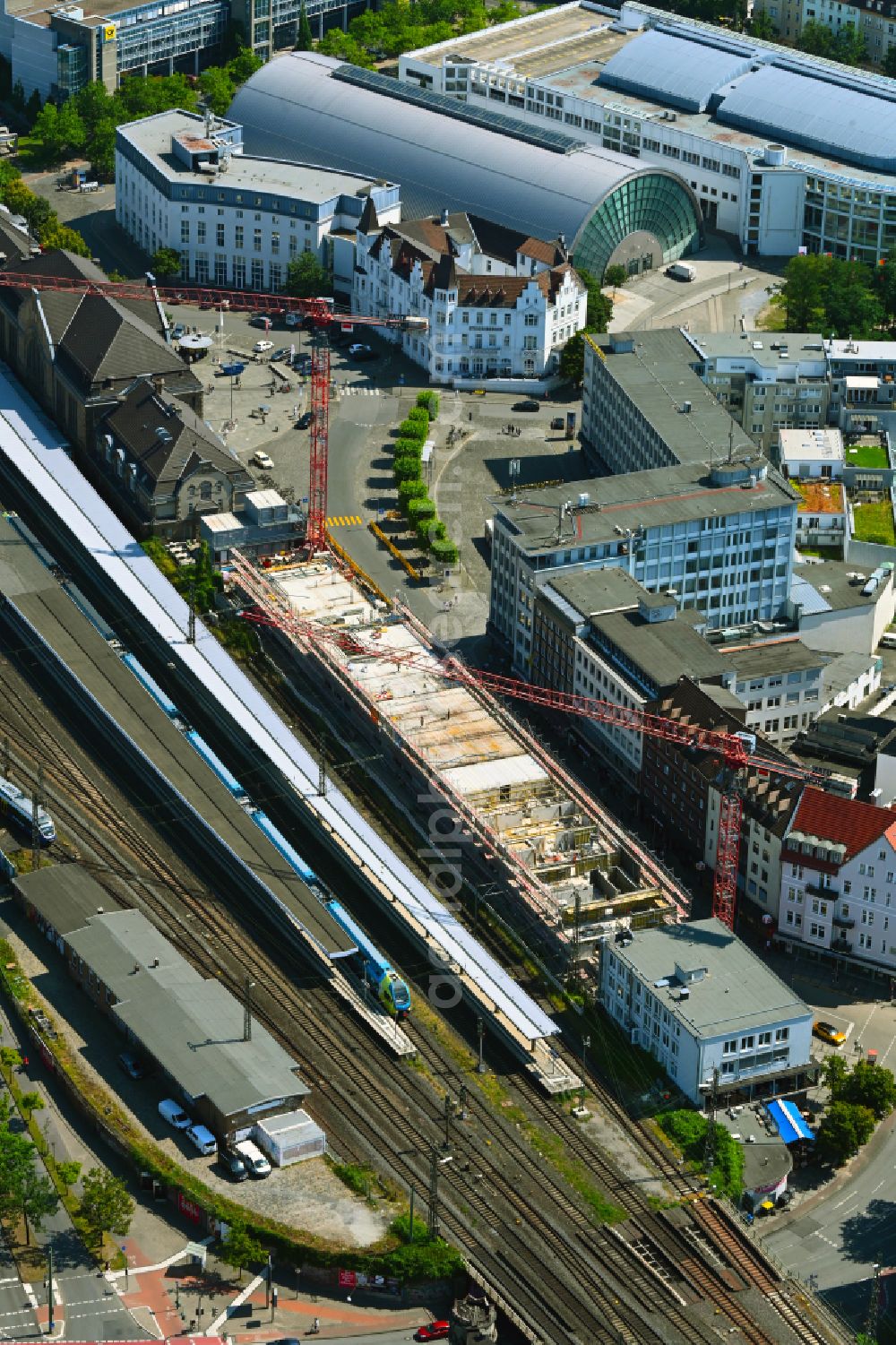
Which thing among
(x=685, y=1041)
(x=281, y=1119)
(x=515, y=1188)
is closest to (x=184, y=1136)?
(x=281, y=1119)

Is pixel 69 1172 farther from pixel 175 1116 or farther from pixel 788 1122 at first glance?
pixel 788 1122

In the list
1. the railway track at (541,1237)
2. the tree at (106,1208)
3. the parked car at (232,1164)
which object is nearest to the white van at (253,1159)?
the parked car at (232,1164)

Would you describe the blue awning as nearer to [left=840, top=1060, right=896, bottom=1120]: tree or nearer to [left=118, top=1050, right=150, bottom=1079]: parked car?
[left=840, top=1060, right=896, bottom=1120]: tree

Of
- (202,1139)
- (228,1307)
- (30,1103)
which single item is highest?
(30,1103)

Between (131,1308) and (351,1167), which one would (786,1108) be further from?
(131,1308)

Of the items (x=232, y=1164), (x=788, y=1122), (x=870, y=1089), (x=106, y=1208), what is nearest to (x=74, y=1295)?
(x=106, y=1208)

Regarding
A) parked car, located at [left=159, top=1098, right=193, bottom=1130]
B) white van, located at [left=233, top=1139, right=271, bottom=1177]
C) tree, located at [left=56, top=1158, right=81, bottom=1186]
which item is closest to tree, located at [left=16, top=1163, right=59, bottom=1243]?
tree, located at [left=56, top=1158, right=81, bottom=1186]

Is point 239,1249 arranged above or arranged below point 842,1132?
below
